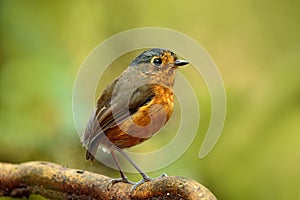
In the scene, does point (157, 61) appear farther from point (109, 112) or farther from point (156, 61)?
point (109, 112)

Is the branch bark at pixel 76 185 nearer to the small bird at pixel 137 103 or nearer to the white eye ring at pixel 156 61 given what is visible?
the small bird at pixel 137 103

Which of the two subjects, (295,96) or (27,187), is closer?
(27,187)

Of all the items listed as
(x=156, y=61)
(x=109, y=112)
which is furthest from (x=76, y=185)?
(x=156, y=61)

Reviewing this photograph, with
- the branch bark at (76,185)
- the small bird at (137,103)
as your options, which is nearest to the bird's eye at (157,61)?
the small bird at (137,103)

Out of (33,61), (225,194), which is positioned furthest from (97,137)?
(33,61)

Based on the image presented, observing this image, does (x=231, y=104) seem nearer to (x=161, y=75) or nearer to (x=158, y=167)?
(x=158, y=167)

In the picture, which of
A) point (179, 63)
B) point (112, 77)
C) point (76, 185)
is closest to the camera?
point (179, 63)

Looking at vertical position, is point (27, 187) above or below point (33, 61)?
below
